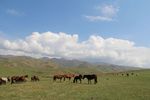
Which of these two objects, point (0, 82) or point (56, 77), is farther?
point (56, 77)

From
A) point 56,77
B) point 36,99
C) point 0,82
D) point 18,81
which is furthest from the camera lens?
point 56,77

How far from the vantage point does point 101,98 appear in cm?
3231

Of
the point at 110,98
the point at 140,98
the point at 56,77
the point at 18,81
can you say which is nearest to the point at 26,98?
the point at 110,98

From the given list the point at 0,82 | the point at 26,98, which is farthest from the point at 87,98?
the point at 0,82

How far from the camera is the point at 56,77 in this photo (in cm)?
6812

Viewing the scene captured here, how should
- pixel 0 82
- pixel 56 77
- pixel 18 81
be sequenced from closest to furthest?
→ pixel 0 82 → pixel 18 81 → pixel 56 77

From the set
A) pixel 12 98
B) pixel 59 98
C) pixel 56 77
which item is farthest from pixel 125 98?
pixel 56 77

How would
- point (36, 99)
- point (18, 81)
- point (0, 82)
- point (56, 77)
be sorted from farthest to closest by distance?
point (56, 77) < point (18, 81) < point (0, 82) < point (36, 99)

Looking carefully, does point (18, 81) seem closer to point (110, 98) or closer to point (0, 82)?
point (0, 82)

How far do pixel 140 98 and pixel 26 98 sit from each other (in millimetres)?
11884

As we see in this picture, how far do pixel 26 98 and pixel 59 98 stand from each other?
11.3 ft

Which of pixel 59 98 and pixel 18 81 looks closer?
pixel 59 98

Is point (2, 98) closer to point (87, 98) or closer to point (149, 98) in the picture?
point (87, 98)

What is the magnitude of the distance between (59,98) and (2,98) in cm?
601
